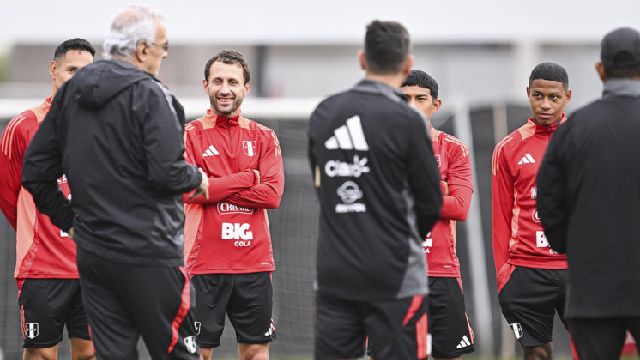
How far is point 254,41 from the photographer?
20484 millimetres

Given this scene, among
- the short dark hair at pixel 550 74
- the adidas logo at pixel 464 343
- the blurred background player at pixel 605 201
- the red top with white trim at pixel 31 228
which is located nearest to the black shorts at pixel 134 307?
the red top with white trim at pixel 31 228

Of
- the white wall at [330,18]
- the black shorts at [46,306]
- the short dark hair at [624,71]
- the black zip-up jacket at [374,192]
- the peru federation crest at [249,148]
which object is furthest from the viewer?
the white wall at [330,18]

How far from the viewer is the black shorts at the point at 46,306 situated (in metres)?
7.36

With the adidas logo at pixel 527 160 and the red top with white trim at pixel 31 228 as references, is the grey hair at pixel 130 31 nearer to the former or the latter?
Result: the red top with white trim at pixel 31 228

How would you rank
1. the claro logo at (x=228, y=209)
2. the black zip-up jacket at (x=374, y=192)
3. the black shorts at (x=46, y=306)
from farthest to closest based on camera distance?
1. the claro logo at (x=228, y=209)
2. the black shorts at (x=46, y=306)
3. the black zip-up jacket at (x=374, y=192)

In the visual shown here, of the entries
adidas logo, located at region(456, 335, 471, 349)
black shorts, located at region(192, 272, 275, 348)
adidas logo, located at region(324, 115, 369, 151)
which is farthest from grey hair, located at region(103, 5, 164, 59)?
adidas logo, located at region(456, 335, 471, 349)

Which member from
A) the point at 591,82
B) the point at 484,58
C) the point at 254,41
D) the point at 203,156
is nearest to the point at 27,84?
the point at 254,41

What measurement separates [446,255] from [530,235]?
1.92ft

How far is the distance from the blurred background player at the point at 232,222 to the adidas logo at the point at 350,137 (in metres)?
2.08

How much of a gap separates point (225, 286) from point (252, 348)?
1.60 feet

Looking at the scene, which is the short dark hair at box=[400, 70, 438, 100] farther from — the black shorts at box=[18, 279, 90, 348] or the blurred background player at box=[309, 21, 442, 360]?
the black shorts at box=[18, 279, 90, 348]

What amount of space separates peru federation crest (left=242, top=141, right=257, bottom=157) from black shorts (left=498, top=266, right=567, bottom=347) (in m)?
1.96

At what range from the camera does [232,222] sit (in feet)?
25.2

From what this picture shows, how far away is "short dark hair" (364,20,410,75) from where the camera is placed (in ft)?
18.3
